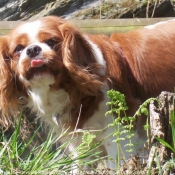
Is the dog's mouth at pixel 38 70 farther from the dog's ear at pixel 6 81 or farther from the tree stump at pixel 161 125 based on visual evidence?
the tree stump at pixel 161 125

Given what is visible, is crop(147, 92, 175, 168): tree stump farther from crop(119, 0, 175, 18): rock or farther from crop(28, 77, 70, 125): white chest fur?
crop(119, 0, 175, 18): rock

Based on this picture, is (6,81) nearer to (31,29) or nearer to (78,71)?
(31,29)

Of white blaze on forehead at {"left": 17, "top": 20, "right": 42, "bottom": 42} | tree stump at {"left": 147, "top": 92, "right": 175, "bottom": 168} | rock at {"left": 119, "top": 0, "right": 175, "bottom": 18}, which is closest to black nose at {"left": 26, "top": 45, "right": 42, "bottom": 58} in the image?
white blaze on forehead at {"left": 17, "top": 20, "right": 42, "bottom": 42}

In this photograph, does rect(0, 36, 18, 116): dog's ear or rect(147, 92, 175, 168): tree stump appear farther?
rect(0, 36, 18, 116): dog's ear

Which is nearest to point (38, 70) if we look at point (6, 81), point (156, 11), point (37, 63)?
point (37, 63)

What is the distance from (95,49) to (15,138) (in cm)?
118

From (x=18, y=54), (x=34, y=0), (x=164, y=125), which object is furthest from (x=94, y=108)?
(x=34, y=0)

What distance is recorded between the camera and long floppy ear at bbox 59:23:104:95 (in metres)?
4.28

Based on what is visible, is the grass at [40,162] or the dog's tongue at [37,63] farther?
the dog's tongue at [37,63]

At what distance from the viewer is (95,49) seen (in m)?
4.56

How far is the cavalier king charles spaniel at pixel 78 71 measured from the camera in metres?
4.23

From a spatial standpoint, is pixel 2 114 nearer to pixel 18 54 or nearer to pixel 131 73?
Answer: pixel 18 54

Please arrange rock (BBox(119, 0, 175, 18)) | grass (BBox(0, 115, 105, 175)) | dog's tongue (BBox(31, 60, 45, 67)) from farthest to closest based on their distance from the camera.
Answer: rock (BBox(119, 0, 175, 18)) < dog's tongue (BBox(31, 60, 45, 67)) < grass (BBox(0, 115, 105, 175))

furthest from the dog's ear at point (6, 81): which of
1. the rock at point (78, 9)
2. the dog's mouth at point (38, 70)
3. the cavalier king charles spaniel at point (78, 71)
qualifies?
the rock at point (78, 9)
